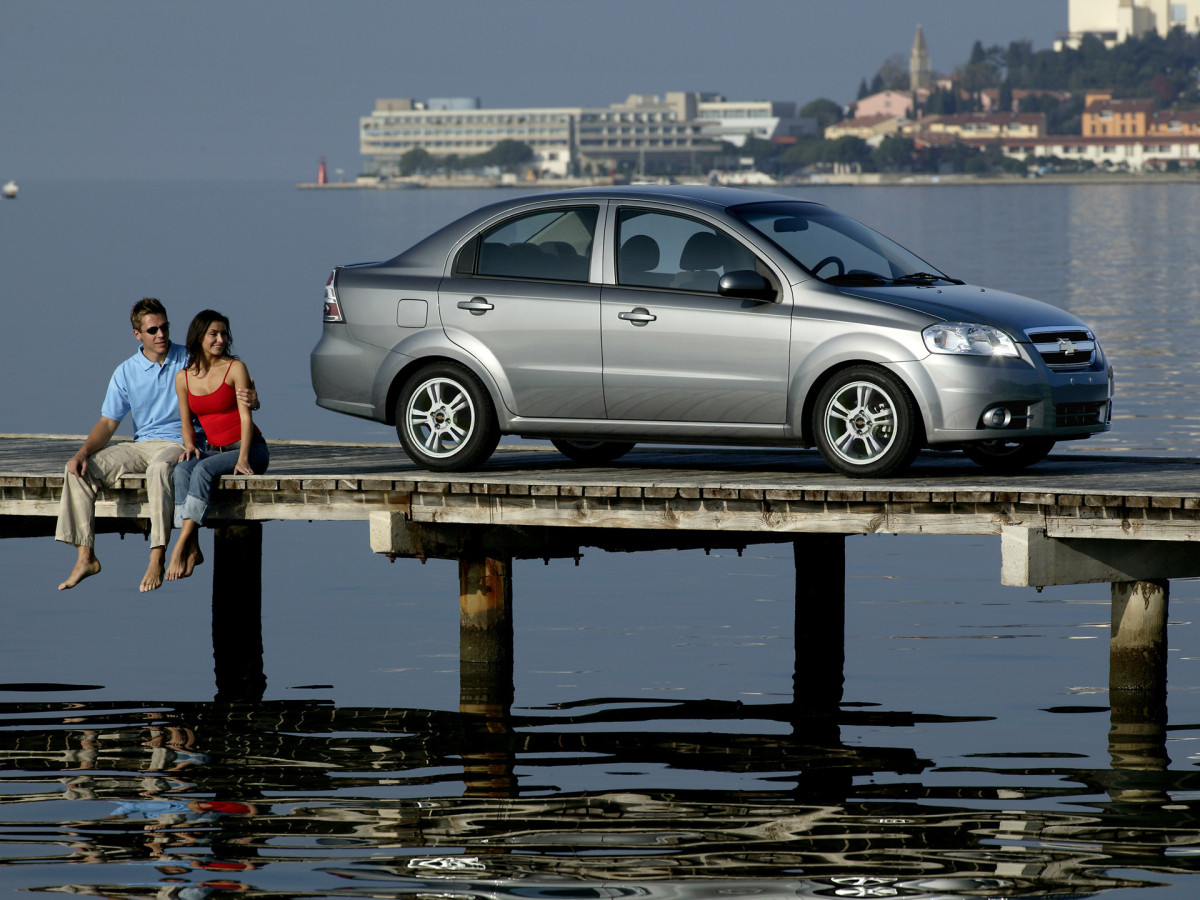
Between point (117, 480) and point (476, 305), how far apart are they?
2.51m

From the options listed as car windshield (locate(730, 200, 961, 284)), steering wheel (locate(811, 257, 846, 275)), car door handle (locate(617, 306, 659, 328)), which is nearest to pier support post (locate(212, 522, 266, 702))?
car door handle (locate(617, 306, 659, 328))

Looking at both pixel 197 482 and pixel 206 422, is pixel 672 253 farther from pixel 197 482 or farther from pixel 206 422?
pixel 197 482

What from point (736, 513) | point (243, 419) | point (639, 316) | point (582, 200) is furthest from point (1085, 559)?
point (243, 419)

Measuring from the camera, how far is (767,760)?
40.6ft

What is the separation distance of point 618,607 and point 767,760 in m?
6.46

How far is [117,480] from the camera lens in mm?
13242

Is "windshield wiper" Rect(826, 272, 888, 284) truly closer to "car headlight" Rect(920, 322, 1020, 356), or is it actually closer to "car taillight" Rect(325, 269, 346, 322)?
"car headlight" Rect(920, 322, 1020, 356)

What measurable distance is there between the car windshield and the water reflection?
2854 millimetres

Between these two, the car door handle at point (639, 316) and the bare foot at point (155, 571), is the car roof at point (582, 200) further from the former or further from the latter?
the bare foot at point (155, 571)

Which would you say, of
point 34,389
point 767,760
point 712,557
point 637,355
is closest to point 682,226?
point 637,355

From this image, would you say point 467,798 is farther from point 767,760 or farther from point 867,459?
point 867,459

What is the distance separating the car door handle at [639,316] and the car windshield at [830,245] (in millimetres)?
794

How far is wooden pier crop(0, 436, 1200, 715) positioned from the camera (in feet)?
37.8

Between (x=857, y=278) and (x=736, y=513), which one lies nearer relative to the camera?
(x=736, y=513)
